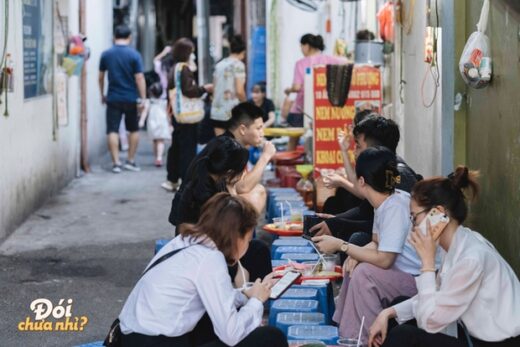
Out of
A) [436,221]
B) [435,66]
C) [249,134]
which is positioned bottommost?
[436,221]

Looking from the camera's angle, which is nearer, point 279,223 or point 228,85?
point 279,223

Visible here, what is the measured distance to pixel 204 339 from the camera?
17.9 ft

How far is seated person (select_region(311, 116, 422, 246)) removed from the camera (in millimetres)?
7363

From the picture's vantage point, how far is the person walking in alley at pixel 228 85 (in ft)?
45.9

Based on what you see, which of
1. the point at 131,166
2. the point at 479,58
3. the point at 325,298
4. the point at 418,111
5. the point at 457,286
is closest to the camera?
the point at 457,286

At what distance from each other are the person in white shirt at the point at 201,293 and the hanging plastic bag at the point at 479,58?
94.3 inches

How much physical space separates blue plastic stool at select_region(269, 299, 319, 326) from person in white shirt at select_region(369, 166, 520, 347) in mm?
1237

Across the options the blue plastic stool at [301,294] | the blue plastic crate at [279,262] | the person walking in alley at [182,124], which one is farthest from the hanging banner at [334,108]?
the blue plastic stool at [301,294]

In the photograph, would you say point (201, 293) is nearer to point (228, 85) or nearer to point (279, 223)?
point (279, 223)

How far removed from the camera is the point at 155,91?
18.1m

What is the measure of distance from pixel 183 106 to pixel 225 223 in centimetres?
903

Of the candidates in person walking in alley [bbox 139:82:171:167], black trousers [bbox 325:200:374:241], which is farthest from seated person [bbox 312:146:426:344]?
person walking in alley [bbox 139:82:171:167]

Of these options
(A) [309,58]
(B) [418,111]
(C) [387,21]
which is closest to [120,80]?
(A) [309,58]

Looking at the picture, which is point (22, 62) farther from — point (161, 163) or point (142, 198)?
point (161, 163)
